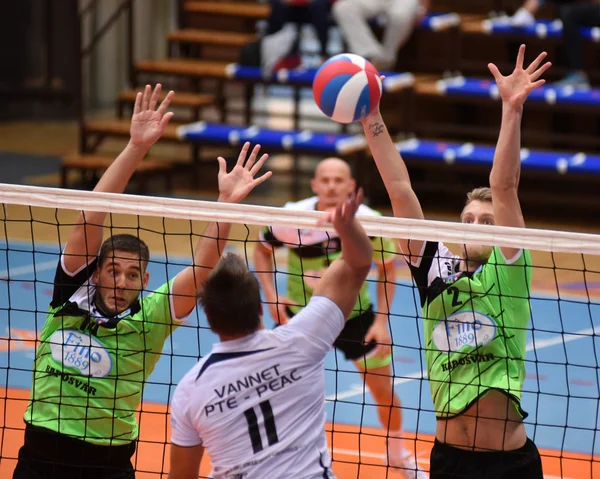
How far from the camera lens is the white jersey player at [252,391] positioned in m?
3.16

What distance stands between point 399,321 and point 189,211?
15.0 feet

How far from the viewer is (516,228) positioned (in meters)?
4.01

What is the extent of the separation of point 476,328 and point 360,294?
192 cm

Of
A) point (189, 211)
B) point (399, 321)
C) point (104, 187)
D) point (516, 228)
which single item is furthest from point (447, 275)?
point (399, 321)

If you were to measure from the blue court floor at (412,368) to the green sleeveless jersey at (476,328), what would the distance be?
1.57 metres

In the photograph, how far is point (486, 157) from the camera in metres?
12.1

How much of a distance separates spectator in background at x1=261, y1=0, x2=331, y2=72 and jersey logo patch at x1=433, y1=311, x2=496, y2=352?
9.68 metres

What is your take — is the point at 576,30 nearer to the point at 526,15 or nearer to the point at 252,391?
the point at 526,15

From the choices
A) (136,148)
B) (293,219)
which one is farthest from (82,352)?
(293,219)

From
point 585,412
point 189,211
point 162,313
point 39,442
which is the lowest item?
point 585,412

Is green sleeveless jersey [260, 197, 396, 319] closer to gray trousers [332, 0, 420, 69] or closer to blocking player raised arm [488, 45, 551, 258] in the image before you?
blocking player raised arm [488, 45, 551, 258]

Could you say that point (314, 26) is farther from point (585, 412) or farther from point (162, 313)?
point (162, 313)

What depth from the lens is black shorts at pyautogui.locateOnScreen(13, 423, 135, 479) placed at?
408 cm

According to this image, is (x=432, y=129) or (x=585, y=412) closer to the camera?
(x=585, y=412)
